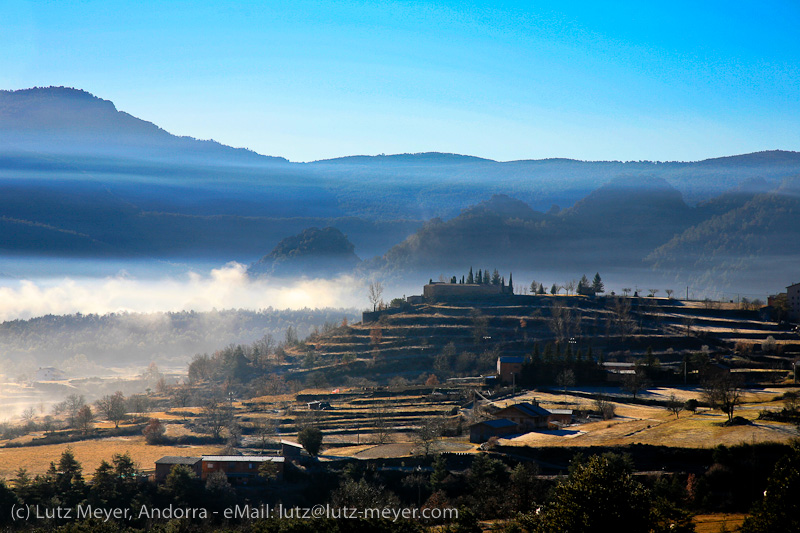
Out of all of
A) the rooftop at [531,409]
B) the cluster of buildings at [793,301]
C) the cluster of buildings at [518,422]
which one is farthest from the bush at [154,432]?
the cluster of buildings at [793,301]

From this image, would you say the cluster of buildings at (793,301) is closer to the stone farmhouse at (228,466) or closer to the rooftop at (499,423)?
the rooftop at (499,423)

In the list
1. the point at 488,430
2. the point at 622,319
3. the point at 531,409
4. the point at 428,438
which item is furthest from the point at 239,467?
the point at 622,319

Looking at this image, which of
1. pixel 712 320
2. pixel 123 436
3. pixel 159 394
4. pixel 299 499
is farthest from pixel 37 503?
pixel 712 320

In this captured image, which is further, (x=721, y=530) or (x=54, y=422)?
(x=54, y=422)

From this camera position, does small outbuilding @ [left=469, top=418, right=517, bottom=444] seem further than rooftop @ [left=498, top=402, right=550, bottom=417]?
No

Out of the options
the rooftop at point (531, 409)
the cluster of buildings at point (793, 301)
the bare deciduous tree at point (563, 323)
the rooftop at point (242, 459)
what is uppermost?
the cluster of buildings at point (793, 301)

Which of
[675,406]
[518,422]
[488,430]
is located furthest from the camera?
[518,422]

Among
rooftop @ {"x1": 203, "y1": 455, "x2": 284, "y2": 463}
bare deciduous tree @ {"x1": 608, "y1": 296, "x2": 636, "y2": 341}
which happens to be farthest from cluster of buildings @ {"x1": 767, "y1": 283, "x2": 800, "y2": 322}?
rooftop @ {"x1": 203, "y1": 455, "x2": 284, "y2": 463}

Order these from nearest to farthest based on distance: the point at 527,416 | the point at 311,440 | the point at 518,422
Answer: the point at 311,440 → the point at 527,416 → the point at 518,422

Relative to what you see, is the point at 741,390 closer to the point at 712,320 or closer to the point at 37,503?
the point at 712,320

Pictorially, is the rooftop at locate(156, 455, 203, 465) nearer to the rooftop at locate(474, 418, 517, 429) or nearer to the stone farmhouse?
the stone farmhouse

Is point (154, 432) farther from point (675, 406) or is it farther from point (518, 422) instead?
point (675, 406)
